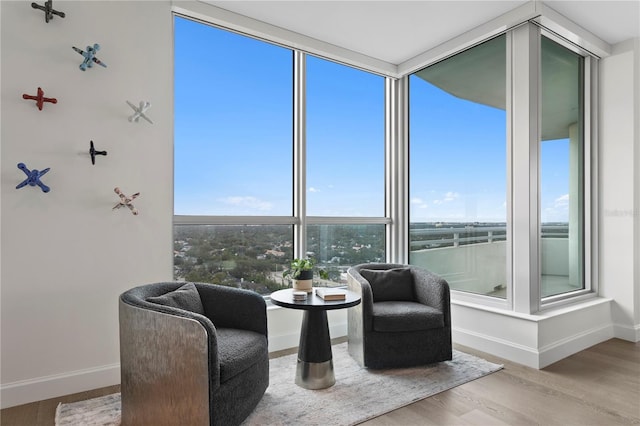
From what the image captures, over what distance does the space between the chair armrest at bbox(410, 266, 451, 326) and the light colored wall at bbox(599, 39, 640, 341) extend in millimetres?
1951

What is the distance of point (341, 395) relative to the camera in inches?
99.1

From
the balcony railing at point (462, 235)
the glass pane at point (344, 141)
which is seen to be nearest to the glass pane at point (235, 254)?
the glass pane at point (344, 141)

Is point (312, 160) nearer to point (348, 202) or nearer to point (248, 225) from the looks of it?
point (348, 202)

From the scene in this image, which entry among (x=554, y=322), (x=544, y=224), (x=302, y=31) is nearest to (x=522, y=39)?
(x=544, y=224)

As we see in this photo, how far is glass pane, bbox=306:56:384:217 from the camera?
12.9 feet

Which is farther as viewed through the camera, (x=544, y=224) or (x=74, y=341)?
(x=544, y=224)

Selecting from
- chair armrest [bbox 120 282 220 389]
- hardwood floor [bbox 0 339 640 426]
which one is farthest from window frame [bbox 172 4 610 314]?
chair armrest [bbox 120 282 220 389]

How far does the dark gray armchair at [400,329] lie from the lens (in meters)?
2.90

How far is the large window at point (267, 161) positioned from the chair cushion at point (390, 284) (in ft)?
2.14

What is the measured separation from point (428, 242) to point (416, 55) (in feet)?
6.45

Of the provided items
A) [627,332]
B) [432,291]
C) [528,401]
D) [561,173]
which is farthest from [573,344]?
[561,173]

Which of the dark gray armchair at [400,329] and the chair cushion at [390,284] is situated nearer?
the dark gray armchair at [400,329]

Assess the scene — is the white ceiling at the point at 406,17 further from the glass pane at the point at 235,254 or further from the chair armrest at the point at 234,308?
the chair armrest at the point at 234,308

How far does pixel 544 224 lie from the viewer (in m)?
3.49
